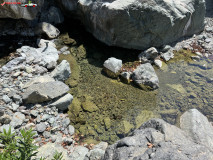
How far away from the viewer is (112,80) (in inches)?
364

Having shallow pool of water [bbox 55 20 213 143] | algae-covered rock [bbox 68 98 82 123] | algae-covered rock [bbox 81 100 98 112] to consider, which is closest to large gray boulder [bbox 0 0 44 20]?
shallow pool of water [bbox 55 20 213 143]

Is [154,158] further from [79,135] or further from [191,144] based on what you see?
[79,135]

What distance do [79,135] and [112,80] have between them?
370 centimetres

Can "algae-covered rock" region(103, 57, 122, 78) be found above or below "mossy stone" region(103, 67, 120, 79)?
above

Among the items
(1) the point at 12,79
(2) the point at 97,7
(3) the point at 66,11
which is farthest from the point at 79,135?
(3) the point at 66,11

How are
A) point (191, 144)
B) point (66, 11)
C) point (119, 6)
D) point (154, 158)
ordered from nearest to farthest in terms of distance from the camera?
point (154, 158)
point (191, 144)
point (119, 6)
point (66, 11)

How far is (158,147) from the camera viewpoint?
3793 mm

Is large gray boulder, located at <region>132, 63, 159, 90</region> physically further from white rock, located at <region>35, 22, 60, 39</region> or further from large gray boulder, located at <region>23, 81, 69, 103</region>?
white rock, located at <region>35, 22, 60, 39</region>

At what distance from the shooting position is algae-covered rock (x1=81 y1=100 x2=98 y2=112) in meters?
7.49

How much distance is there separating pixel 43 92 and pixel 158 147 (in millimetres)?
4762

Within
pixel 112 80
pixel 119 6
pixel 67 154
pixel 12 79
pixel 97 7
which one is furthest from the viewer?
pixel 97 7

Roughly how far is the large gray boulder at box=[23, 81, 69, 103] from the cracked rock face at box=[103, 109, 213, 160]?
3.48m

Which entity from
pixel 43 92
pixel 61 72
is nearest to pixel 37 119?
pixel 43 92

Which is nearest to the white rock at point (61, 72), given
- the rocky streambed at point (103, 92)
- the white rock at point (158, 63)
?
the rocky streambed at point (103, 92)
